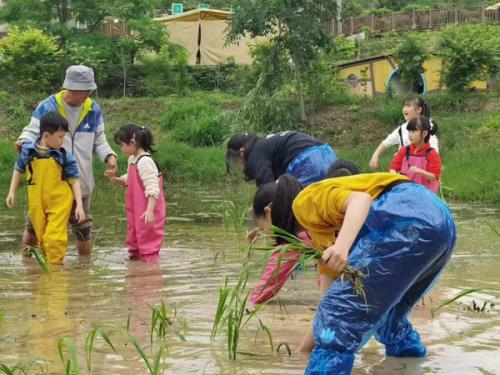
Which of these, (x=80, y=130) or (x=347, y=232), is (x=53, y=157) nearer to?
(x=80, y=130)

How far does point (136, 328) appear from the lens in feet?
20.6

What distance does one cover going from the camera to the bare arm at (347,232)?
4426 millimetres

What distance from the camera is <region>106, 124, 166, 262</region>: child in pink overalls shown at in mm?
9352

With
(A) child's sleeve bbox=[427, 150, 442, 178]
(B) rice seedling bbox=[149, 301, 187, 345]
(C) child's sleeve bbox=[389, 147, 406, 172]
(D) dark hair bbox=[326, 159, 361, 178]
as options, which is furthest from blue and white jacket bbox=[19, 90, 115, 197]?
(D) dark hair bbox=[326, 159, 361, 178]

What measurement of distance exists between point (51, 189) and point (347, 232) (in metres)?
5.09

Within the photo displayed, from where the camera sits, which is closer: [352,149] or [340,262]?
[340,262]

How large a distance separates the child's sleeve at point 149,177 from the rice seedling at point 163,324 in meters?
2.72

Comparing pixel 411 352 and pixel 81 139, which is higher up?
pixel 81 139

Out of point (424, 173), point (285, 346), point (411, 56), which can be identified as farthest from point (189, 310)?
point (411, 56)

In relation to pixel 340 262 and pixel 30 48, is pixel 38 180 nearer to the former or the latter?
pixel 340 262

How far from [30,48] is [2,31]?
52.7 feet

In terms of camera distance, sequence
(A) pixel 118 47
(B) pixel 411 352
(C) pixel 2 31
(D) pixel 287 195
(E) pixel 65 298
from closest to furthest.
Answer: (D) pixel 287 195 < (B) pixel 411 352 < (E) pixel 65 298 < (A) pixel 118 47 < (C) pixel 2 31

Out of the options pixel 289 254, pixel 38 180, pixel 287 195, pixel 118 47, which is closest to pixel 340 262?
pixel 287 195

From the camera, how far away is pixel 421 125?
890 centimetres
